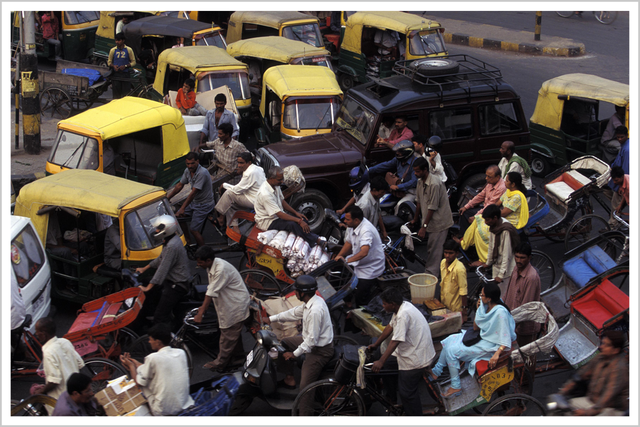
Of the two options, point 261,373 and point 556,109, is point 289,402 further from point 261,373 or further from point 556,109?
point 556,109

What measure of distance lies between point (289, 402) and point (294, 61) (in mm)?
8931

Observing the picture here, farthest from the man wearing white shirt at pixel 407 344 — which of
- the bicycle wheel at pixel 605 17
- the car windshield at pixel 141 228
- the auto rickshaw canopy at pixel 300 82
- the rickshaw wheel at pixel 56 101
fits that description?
the bicycle wheel at pixel 605 17

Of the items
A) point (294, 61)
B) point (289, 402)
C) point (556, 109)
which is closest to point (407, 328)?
point (289, 402)

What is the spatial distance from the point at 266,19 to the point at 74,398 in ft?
42.1

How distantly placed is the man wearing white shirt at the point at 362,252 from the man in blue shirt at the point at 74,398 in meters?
3.14

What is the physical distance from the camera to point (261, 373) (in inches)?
230

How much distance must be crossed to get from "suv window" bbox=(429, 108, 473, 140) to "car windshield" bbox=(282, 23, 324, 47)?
706 centimetres

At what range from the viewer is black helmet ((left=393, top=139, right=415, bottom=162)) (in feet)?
30.1

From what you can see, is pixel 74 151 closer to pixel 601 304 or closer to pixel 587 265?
pixel 587 265

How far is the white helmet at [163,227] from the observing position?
7008 mm

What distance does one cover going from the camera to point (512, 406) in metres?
5.97

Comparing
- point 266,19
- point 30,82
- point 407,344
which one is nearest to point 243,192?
point 407,344

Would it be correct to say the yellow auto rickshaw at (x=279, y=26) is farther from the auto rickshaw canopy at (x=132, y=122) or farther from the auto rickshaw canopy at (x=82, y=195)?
the auto rickshaw canopy at (x=82, y=195)

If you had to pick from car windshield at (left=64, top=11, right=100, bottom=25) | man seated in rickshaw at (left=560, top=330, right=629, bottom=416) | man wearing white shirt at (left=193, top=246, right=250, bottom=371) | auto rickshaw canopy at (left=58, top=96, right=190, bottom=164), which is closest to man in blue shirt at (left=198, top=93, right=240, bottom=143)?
auto rickshaw canopy at (left=58, top=96, right=190, bottom=164)
